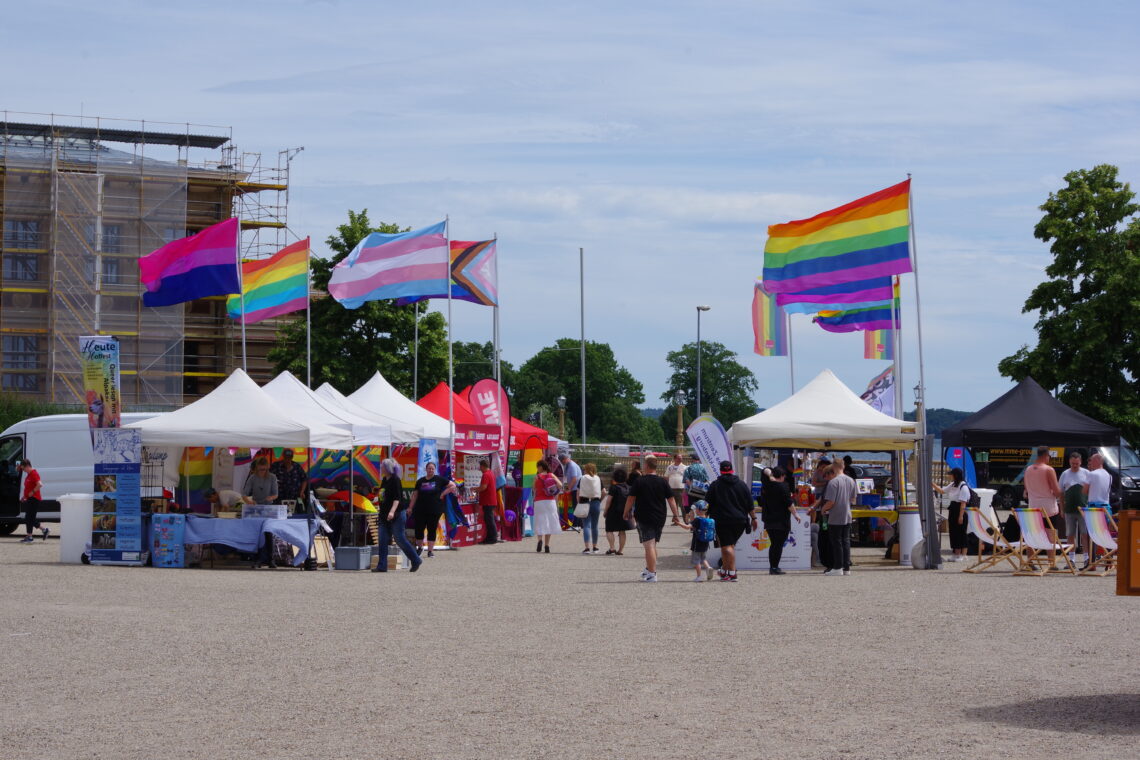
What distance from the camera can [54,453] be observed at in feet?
99.2

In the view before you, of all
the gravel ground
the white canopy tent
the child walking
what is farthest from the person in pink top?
the white canopy tent

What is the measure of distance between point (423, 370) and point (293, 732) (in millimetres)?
46050

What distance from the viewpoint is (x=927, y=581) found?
61.6 feet

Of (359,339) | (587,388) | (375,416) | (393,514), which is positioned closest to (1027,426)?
(393,514)

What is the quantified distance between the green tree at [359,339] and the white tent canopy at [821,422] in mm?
31045

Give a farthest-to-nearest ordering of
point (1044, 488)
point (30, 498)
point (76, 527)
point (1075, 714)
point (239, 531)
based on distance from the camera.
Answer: point (30, 498), point (76, 527), point (1044, 488), point (239, 531), point (1075, 714)

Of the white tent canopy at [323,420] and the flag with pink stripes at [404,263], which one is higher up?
the flag with pink stripes at [404,263]

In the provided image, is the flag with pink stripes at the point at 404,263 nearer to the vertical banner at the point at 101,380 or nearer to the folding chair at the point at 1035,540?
the vertical banner at the point at 101,380

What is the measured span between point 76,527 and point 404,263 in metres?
7.89

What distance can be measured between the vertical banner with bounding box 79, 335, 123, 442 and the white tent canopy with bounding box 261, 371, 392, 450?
2.66 metres

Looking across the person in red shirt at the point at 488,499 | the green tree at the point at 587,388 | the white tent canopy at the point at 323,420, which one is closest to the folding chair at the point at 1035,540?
the white tent canopy at the point at 323,420

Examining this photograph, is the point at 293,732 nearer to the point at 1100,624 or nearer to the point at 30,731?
the point at 30,731

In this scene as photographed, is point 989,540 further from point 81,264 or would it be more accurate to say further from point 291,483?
point 81,264

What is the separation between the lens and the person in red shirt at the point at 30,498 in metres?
27.9
